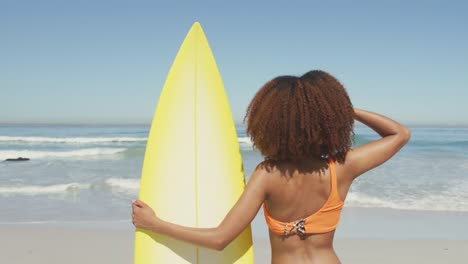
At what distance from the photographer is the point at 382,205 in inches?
302

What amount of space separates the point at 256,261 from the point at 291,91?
11.7 feet

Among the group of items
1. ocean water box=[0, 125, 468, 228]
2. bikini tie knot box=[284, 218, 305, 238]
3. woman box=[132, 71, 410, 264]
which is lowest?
ocean water box=[0, 125, 468, 228]

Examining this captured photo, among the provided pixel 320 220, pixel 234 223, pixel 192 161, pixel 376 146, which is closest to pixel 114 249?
pixel 192 161

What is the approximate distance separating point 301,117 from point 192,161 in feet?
3.32

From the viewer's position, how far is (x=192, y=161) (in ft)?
7.75

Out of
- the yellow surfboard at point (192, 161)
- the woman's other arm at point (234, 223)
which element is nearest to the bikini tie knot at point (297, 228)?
the woman's other arm at point (234, 223)

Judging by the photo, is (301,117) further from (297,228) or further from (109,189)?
(109,189)

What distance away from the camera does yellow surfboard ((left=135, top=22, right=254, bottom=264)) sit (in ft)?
7.22

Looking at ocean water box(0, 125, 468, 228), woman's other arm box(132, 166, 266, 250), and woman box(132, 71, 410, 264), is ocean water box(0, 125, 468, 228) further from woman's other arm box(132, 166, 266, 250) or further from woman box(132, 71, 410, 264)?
woman box(132, 71, 410, 264)

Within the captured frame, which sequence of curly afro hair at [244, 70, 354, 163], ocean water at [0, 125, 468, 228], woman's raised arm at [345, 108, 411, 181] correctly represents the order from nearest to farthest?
curly afro hair at [244, 70, 354, 163], woman's raised arm at [345, 108, 411, 181], ocean water at [0, 125, 468, 228]

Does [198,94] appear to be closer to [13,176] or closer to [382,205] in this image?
[382,205]

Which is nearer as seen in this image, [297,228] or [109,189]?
[297,228]

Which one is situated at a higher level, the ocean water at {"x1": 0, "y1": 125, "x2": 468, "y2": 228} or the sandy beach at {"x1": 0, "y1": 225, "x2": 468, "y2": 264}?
the sandy beach at {"x1": 0, "y1": 225, "x2": 468, "y2": 264}

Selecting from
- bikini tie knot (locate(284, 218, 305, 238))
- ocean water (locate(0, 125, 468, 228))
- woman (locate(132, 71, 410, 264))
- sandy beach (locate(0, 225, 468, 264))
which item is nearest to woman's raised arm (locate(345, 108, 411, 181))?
woman (locate(132, 71, 410, 264))
